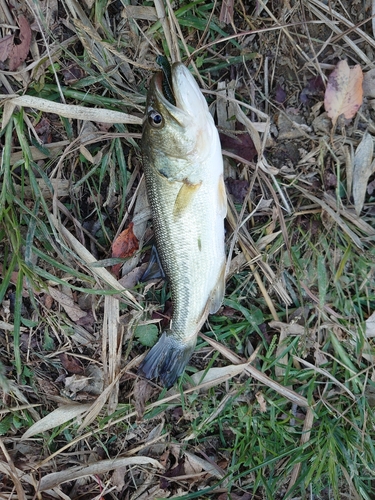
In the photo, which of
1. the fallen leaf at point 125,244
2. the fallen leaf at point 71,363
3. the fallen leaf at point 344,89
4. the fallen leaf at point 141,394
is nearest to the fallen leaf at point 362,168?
the fallen leaf at point 344,89

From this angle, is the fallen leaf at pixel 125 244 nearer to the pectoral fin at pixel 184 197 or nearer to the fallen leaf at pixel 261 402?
the pectoral fin at pixel 184 197

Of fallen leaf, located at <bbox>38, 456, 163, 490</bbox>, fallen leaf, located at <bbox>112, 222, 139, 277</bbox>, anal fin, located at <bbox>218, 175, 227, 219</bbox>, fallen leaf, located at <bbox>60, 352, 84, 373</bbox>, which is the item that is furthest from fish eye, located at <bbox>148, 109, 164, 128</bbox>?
fallen leaf, located at <bbox>38, 456, 163, 490</bbox>

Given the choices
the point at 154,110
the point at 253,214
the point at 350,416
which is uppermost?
the point at 154,110

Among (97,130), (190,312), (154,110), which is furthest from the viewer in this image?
(97,130)

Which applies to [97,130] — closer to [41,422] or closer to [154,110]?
[154,110]

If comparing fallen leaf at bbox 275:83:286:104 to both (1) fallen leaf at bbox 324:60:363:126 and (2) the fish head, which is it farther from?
(2) the fish head

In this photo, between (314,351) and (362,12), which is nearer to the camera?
(362,12)

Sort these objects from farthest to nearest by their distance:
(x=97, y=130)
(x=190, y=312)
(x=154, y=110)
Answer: (x=97, y=130) < (x=190, y=312) < (x=154, y=110)

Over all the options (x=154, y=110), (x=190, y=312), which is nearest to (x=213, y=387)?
(x=190, y=312)
